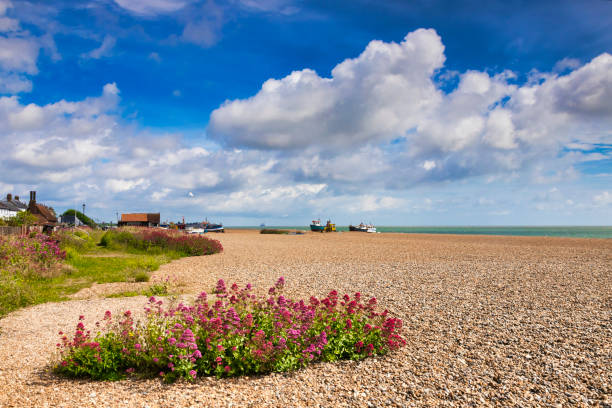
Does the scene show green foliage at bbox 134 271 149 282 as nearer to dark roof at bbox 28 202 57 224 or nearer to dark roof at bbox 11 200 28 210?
dark roof at bbox 28 202 57 224

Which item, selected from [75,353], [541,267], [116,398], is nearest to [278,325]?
[116,398]

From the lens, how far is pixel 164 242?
2092 cm

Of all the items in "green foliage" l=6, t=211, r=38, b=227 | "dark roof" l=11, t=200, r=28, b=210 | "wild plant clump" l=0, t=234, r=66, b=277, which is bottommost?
"wild plant clump" l=0, t=234, r=66, b=277

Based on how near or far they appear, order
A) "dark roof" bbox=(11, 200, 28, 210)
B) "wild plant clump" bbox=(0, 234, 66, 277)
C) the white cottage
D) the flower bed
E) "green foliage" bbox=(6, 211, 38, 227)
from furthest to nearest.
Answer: "dark roof" bbox=(11, 200, 28, 210), the white cottage, "green foliage" bbox=(6, 211, 38, 227), "wild plant clump" bbox=(0, 234, 66, 277), the flower bed

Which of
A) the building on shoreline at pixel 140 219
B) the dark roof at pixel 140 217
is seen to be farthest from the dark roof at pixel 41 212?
the dark roof at pixel 140 217

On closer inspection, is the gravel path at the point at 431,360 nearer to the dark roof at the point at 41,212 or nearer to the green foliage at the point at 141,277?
the green foliage at the point at 141,277

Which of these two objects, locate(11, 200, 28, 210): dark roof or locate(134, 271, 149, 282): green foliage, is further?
locate(11, 200, 28, 210): dark roof

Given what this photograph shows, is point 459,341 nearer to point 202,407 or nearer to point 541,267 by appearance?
point 202,407

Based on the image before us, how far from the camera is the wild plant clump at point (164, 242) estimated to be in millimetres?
20406

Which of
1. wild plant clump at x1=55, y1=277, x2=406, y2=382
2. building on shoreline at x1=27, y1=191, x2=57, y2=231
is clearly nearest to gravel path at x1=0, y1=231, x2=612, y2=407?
wild plant clump at x1=55, y1=277, x2=406, y2=382

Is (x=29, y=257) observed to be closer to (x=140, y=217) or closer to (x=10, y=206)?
(x=10, y=206)

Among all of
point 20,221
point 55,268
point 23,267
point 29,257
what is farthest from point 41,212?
point 23,267

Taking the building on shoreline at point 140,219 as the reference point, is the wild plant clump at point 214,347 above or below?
below

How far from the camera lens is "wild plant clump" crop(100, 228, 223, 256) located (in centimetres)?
2041
